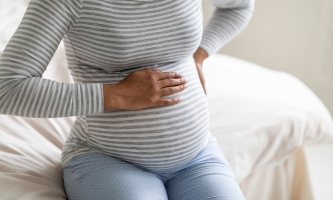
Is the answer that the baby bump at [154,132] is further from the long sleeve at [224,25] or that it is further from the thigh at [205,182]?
the long sleeve at [224,25]

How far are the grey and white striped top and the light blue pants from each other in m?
0.03

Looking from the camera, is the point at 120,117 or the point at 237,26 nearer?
the point at 120,117

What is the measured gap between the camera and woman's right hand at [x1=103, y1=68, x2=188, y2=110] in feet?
3.11

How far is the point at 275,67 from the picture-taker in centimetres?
219

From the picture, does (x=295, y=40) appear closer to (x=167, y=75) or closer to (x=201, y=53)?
(x=201, y=53)

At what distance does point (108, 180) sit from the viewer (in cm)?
96

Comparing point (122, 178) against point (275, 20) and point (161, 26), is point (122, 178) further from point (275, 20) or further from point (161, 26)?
point (275, 20)

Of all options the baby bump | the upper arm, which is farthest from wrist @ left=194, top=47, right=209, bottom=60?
the baby bump

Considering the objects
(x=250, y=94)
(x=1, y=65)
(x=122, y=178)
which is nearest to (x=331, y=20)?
(x=250, y=94)

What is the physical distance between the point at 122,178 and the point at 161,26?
331mm

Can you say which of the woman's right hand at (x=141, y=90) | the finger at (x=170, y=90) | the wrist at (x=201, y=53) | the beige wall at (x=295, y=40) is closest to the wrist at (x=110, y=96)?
the woman's right hand at (x=141, y=90)

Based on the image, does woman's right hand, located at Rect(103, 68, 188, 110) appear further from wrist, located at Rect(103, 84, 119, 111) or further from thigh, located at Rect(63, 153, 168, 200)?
thigh, located at Rect(63, 153, 168, 200)

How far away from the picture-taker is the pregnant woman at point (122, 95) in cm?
89

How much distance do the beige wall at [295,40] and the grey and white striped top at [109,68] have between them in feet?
3.57
